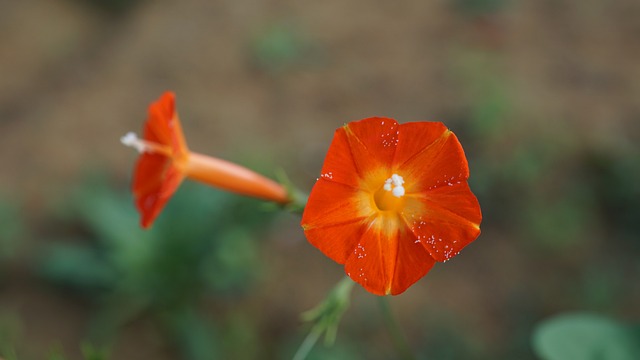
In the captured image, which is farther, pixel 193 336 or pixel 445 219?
pixel 193 336

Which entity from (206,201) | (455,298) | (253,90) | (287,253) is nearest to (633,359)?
(455,298)

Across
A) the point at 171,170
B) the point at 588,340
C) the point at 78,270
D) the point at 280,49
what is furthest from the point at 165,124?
the point at 280,49

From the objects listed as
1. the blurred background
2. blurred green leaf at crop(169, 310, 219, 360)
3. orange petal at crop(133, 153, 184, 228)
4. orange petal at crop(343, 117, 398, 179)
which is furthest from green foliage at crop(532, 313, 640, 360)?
blurred green leaf at crop(169, 310, 219, 360)

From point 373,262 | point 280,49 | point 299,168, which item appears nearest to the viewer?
point 373,262

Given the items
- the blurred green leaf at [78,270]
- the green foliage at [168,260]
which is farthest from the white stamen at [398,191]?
the blurred green leaf at [78,270]

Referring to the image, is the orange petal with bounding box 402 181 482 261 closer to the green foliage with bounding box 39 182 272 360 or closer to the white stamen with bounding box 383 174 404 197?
the white stamen with bounding box 383 174 404 197

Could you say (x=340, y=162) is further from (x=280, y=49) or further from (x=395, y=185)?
(x=280, y=49)

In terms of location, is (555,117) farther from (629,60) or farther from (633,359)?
(633,359)

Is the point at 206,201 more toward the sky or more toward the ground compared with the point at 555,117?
more toward the ground
